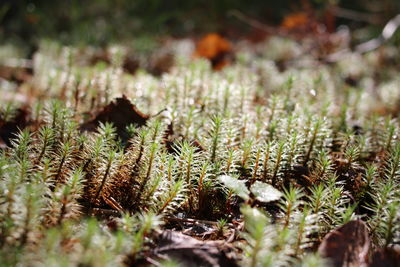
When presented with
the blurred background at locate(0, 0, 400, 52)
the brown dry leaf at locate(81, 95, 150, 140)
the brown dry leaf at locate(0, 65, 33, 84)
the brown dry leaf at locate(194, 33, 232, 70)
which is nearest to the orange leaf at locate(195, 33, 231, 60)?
the brown dry leaf at locate(194, 33, 232, 70)

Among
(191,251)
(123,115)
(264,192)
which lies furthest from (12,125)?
(264,192)

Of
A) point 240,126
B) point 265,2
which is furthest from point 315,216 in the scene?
point 265,2

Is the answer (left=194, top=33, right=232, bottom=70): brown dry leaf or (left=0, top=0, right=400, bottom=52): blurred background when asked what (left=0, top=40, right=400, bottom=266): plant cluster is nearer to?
(left=194, top=33, right=232, bottom=70): brown dry leaf

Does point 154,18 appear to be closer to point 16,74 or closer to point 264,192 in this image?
point 16,74

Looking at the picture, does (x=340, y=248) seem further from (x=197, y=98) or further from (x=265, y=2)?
(x=265, y=2)

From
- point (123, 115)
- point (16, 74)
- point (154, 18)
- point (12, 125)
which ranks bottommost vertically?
point (12, 125)
